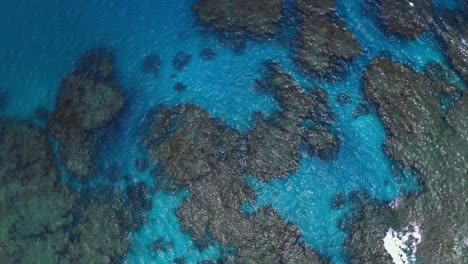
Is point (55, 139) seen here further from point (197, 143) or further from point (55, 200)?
point (197, 143)

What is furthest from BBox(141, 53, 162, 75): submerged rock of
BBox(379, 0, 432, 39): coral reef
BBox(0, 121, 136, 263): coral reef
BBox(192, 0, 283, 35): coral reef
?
BBox(379, 0, 432, 39): coral reef

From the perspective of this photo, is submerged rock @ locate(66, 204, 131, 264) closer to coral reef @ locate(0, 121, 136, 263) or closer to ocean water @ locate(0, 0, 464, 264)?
coral reef @ locate(0, 121, 136, 263)

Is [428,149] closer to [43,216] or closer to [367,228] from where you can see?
[367,228]

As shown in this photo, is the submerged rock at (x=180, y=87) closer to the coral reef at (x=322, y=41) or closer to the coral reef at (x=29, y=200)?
the coral reef at (x=322, y=41)

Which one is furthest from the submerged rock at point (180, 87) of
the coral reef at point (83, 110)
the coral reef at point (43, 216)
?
the coral reef at point (43, 216)

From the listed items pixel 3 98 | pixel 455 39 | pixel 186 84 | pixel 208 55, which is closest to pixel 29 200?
pixel 3 98
